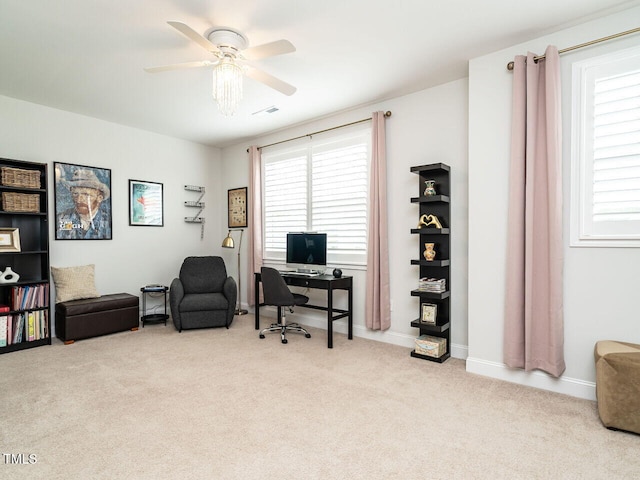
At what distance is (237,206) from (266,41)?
10.8 ft

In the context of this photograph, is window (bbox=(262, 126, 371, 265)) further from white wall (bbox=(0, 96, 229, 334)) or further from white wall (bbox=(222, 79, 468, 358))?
white wall (bbox=(0, 96, 229, 334))

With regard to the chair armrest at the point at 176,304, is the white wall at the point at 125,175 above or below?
above

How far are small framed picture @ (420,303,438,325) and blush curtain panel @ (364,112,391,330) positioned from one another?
1.80 ft

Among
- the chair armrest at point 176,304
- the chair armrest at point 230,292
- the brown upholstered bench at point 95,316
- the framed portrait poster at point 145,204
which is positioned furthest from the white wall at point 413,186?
the framed portrait poster at point 145,204

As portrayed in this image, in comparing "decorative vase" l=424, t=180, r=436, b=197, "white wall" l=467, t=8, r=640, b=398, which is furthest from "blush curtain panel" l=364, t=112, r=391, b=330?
"white wall" l=467, t=8, r=640, b=398

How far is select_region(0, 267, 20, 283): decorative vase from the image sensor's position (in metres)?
3.66

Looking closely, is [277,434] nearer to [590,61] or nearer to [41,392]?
[41,392]

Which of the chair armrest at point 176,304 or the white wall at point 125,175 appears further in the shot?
the chair armrest at point 176,304

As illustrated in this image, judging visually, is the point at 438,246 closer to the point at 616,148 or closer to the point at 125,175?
the point at 616,148

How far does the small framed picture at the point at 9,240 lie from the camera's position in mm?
3652

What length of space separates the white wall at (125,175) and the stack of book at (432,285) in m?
3.87

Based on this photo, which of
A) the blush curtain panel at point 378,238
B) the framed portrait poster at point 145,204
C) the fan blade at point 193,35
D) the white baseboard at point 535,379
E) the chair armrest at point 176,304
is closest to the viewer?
the fan blade at point 193,35

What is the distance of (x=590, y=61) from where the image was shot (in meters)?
2.58

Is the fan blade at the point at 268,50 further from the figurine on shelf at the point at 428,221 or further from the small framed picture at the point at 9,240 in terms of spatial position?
the small framed picture at the point at 9,240
